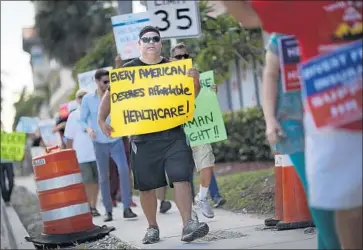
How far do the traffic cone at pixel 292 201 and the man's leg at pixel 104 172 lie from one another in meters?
3.43

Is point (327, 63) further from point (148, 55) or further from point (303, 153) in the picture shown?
point (148, 55)

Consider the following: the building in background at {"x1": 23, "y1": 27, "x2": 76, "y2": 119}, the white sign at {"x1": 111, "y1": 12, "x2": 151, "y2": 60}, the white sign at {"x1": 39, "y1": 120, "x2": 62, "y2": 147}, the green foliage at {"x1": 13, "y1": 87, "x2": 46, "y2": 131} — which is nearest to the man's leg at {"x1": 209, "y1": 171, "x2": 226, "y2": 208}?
the white sign at {"x1": 111, "y1": 12, "x2": 151, "y2": 60}

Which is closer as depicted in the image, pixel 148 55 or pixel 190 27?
pixel 148 55

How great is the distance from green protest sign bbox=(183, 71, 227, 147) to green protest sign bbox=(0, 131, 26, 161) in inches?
259

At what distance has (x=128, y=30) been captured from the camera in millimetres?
12938

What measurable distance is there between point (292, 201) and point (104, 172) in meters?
3.65

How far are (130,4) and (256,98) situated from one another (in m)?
8.62

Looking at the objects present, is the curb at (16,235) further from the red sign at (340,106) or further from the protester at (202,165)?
the red sign at (340,106)

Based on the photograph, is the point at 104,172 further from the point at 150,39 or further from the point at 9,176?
the point at 9,176

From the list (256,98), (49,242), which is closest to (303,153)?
(49,242)

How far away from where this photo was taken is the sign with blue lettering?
396 cm

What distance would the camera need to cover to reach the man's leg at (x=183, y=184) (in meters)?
7.07

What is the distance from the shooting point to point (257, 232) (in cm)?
759

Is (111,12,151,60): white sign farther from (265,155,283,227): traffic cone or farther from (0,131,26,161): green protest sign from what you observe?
(265,155,283,227): traffic cone
